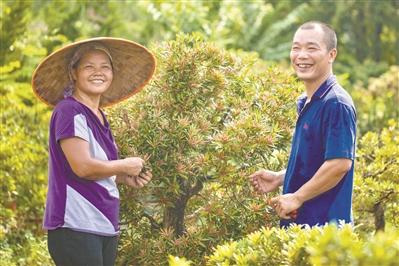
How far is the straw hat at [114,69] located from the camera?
5.12m

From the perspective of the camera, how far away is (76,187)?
475cm

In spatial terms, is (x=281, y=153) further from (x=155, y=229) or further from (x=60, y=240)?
(x=60, y=240)

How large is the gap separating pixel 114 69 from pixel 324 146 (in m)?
1.46

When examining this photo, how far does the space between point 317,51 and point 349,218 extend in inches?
37.5

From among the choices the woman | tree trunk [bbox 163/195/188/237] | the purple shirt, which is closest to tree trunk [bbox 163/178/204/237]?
tree trunk [bbox 163/195/188/237]

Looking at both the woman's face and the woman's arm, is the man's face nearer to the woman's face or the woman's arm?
the woman's face

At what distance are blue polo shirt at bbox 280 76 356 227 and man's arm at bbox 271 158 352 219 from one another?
46mm

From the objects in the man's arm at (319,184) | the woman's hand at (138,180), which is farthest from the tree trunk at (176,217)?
the man's arm at (319,184)

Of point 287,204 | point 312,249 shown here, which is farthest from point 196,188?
point 312,249

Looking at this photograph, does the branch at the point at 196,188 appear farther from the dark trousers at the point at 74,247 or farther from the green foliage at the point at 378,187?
the green foliage at the point at 378,187

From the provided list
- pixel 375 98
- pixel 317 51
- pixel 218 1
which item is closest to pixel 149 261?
pixel 317 51

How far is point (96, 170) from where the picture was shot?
4.70 meters

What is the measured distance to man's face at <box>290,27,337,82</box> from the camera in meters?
4.96

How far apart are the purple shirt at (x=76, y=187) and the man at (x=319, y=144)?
3.19ft
